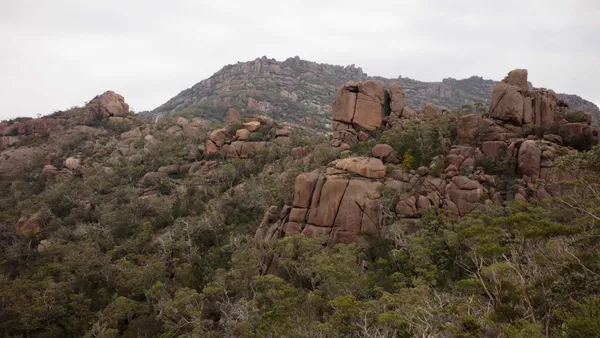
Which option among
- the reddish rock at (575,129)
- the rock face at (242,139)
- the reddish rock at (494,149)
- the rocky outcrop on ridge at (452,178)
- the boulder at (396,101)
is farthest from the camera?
the rock face at (242,139)

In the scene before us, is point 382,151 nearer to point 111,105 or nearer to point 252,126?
point 252,126

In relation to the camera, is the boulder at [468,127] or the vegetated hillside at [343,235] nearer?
the vegetated hillside at [343,235]

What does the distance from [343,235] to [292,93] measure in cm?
10412

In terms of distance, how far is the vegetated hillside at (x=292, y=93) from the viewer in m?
103

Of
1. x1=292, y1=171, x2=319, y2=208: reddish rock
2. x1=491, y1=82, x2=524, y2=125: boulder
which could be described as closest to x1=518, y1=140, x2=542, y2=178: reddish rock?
x1=491, y1=82, x2=524, y2=125: boulder

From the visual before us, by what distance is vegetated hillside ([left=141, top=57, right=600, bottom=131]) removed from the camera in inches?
4063

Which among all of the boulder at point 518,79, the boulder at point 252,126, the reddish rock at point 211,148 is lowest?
the reddish rock at point 211,148

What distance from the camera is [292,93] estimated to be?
4825 inches

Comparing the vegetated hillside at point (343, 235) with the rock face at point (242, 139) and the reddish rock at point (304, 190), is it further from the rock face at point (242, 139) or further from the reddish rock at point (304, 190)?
the rock face at point (242, 139)

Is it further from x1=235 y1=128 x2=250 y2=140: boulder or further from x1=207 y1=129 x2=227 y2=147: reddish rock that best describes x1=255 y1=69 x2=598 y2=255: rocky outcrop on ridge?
x1=207 y1=129 x2=227 y2=147: reddish rock

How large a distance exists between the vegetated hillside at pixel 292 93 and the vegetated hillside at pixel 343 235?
5644cm

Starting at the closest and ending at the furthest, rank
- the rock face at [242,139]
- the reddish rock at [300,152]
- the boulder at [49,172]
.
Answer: the reddish rock at [300,152]
the rock face at [242,139]
the boulder at [49,172]

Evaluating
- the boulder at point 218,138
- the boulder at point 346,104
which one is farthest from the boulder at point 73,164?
the boulder at point 346,104

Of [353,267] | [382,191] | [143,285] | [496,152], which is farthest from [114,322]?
[496,152]
